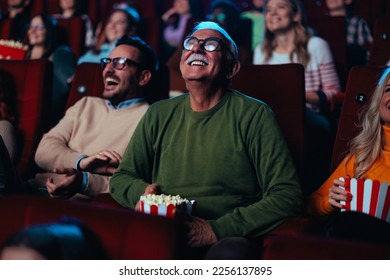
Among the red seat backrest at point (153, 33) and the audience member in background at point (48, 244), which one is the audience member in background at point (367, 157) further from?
the red seat backrest at point (153, 33)

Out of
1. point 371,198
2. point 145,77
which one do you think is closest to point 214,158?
point 371,198

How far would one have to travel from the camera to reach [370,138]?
5.81ft

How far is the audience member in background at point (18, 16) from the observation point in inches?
149

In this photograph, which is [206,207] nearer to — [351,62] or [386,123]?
[386,123]

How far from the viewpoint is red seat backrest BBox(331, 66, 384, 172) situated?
1928mm

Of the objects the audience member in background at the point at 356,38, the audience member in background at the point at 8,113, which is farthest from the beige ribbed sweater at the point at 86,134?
the audience member in background at the point at 356,38

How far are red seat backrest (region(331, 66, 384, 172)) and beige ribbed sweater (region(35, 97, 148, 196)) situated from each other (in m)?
0.61

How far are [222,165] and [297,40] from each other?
1.34 m

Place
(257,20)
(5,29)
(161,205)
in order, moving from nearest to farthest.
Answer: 1. (161,205)
2. (257,20)
3. (5,29)

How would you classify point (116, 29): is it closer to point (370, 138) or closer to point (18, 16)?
point (18, 16)

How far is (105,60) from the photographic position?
7.27 feet

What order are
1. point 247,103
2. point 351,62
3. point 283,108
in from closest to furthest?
point 247,103
point 283,108
point 351,62

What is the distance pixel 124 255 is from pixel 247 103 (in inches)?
27.5
